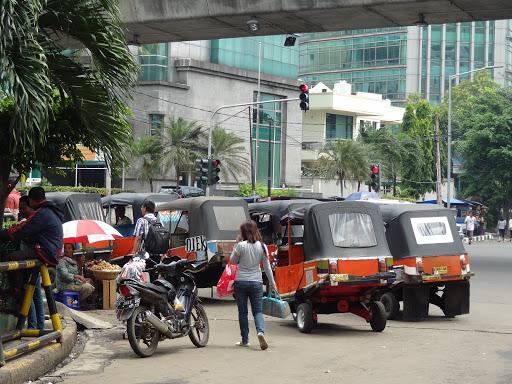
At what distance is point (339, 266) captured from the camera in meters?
14.6

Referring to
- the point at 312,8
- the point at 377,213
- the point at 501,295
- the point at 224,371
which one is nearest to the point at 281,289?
the point at 377,213

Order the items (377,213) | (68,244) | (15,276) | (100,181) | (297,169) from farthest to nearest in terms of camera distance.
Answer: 1. (297,169)
2. (100,181)
3. (68,244)
4. (377,213)
5. (15,276)

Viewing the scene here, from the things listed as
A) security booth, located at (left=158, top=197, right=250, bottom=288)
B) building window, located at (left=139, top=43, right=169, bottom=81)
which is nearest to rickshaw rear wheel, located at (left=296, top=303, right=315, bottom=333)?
security booth, located at (left=158, top=197, right=250, bottom=288)

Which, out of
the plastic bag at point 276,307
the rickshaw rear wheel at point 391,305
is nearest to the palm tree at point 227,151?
the rickshaw rear wheel at point 391,305

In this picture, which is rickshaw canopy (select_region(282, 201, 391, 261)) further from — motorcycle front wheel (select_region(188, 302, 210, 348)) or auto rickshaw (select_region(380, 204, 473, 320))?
motorcycle front wheel (select_region(188, 302, 210, 348))

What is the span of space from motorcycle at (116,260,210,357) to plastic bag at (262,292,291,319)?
3.02ft

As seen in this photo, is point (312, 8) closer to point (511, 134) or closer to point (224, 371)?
point (224, 371)

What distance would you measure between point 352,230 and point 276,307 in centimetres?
251

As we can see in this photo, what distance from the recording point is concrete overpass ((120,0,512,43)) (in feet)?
88.4

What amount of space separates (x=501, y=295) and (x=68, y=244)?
33.5 ft

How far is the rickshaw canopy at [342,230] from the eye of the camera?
14961 mm

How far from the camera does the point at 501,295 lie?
2230cm

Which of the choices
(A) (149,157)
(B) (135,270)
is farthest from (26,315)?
(A) (149,157)

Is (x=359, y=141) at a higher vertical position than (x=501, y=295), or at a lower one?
higher
